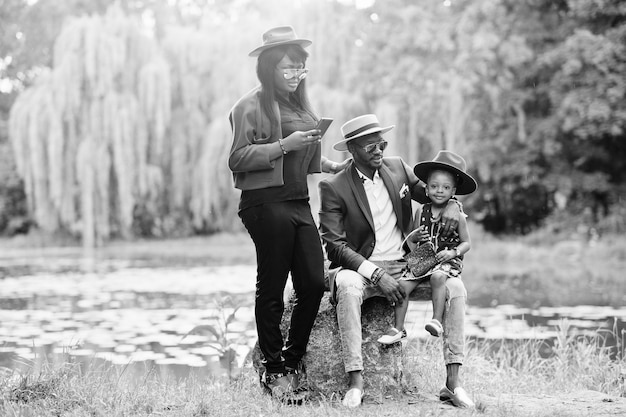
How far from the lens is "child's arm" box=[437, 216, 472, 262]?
177 inches

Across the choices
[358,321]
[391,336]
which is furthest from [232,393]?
[391,336]

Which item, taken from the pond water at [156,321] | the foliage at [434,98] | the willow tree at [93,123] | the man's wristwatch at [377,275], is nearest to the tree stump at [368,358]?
the man's wristwatch at [377,275]

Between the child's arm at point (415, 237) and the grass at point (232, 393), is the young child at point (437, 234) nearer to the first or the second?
the child's arm at point (415, 237)

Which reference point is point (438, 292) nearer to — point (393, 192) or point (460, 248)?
point (460, 248)

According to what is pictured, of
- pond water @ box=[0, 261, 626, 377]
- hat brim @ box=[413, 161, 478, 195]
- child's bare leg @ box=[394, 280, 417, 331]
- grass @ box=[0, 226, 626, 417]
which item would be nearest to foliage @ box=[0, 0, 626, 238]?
pond water @ box=[0, 261, 626, 377]

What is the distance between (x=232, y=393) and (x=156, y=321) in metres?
4.70

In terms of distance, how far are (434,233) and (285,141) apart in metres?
0.98

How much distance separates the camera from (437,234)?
4.66 meters

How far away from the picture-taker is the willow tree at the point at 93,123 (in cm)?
2038

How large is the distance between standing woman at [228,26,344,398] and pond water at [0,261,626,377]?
0.97m

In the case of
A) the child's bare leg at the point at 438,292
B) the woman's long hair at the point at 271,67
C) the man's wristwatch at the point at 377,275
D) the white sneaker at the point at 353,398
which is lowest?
the white sneaker at the point at 353,398

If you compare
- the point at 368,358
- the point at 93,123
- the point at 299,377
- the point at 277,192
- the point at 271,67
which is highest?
the point at 93,123

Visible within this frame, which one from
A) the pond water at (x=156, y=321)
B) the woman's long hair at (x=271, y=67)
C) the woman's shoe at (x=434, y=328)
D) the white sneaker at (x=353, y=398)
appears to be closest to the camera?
the woman's shoe at (x=434, y=328)

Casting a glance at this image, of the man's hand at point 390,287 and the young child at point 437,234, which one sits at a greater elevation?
the young child at point 437,234
